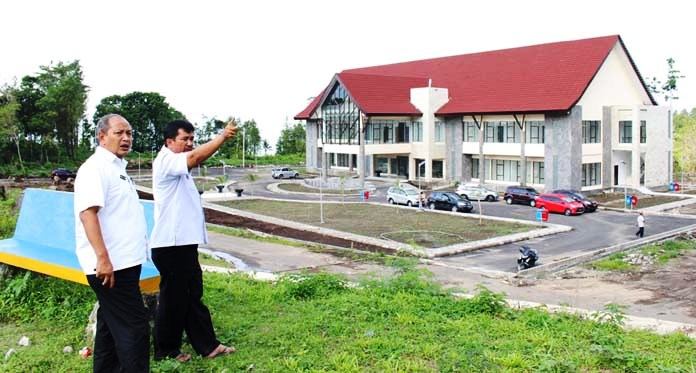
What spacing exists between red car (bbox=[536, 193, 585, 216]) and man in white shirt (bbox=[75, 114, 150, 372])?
26509 millimetres

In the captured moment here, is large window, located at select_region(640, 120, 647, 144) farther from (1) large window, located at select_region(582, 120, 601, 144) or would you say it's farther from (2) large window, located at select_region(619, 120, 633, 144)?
(1) large window, located at select_region(582, 120, 601, 144)

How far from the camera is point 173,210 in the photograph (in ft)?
17.4

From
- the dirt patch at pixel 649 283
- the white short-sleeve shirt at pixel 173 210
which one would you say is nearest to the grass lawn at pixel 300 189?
the dirt patch at pixel 649 283

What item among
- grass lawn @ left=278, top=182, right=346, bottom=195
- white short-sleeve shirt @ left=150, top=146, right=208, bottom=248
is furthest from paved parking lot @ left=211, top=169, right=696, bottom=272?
white short-sleeve shirt @ left=150, top=146, right=208, bottom=248

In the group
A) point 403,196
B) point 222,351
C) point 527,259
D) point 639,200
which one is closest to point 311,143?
point 403,196

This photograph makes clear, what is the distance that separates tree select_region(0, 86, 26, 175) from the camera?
53219 millimetres

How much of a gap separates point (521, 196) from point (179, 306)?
28.8m

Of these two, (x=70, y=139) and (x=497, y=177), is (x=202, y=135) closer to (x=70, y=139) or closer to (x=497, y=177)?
(x=70, y=139)

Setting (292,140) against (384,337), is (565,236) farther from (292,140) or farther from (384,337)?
(292,140)

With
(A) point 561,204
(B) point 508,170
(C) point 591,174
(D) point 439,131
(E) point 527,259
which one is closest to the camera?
(E) point 527,259

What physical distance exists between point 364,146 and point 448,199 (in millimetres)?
13306

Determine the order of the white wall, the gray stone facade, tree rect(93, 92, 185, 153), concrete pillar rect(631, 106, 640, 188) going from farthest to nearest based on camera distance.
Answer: tree rect(93, 92, 185, 153)
the white wall
concrete pillar rect(631, 106, 640, 188)
the gray stone facade

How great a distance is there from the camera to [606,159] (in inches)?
1508

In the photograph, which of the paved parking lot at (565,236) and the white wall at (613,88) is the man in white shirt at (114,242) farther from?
the white wall at (613,88)
